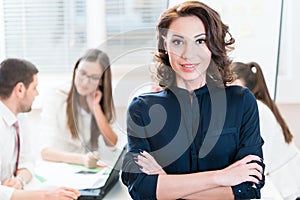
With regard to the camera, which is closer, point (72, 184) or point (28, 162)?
point (72, 184)

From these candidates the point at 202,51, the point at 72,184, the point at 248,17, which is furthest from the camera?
the point at 248,17

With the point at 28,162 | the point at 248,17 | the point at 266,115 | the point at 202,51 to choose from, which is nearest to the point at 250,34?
the point at 248,17

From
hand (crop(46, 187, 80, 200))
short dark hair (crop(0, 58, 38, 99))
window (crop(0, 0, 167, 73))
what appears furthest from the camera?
window (crop(0, 0, 167, 73))

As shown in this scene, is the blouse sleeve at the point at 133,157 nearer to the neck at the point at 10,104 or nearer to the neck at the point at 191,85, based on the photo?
the neck at the point at 191,85

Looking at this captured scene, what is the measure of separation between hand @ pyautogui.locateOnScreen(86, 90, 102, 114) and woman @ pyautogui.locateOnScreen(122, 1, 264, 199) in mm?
1267

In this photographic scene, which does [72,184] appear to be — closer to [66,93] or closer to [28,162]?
[28,162]

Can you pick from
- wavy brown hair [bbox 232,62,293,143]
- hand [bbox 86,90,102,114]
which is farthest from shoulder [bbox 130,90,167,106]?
hand [bbox 86,90,102,114]

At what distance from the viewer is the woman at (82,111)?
285cm

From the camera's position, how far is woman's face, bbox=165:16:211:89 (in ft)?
5.29

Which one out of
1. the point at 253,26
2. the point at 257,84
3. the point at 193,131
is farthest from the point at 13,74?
the point at 253,26

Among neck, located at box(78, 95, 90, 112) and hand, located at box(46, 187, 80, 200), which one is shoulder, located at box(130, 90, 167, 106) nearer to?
hand, located at box(46, 187, 80, 200)

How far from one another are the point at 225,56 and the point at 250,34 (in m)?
1.71

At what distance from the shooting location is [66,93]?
3084 millimetres

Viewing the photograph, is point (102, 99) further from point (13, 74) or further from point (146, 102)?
point (146, 102)
